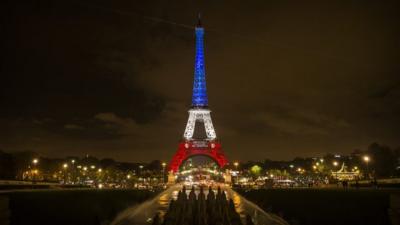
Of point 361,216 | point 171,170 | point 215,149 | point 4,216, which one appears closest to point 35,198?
point 361,216

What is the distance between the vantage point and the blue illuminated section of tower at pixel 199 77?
411 ft

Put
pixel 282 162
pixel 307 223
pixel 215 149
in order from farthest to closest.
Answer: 1. pixel 282 162
2. pixel 215 149
3. pixel 307 223

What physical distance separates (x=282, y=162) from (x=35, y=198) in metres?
157

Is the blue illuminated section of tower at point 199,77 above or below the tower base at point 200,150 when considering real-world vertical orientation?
above

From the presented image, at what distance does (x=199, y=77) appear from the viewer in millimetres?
126188

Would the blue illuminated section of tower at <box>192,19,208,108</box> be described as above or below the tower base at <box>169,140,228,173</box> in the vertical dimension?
above

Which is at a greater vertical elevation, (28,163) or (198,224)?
(28,163)

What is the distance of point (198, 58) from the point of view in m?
126

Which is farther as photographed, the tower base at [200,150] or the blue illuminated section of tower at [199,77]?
the blue illuminated section of tower at [199,77]

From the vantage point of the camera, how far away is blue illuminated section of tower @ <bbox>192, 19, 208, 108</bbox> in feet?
411

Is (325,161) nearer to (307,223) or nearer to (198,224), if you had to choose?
(307,223)

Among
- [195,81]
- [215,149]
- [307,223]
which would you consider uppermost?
[195,81]

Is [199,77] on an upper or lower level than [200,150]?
upper

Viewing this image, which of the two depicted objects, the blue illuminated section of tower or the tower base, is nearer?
the tower base
